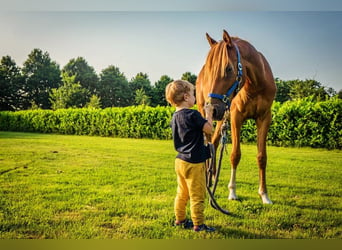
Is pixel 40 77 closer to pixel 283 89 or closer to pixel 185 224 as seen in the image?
pixel 185 224

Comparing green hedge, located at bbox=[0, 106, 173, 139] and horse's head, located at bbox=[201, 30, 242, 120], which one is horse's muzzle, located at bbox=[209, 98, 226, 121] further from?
green hedge, located at bbox=[0, 106, 173, 139]

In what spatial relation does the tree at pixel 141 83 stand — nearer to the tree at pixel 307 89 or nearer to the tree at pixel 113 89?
the tree at pixel 113 89

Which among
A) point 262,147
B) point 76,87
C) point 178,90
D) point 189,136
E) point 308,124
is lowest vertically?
point 262,147

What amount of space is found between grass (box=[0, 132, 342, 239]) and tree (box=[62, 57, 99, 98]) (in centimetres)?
109

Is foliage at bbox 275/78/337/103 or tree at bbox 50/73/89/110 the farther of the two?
tree at bbox 50/73/89/110

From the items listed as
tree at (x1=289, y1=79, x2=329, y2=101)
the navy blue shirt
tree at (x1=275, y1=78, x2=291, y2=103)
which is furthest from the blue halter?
tree at (x1=289, y1=79, x2=329, y2=101)

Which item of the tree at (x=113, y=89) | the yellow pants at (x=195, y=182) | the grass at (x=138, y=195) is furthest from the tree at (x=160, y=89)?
the yellow pants at (x=195, y=182)

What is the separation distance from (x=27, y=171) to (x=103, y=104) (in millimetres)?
1325

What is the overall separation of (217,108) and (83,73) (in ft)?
8.73

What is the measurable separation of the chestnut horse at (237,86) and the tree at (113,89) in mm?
1168

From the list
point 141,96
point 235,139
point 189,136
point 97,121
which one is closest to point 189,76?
point 141,96

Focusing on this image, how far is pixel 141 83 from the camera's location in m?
4.05

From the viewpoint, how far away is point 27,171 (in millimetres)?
3904

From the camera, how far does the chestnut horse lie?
7.36ft
